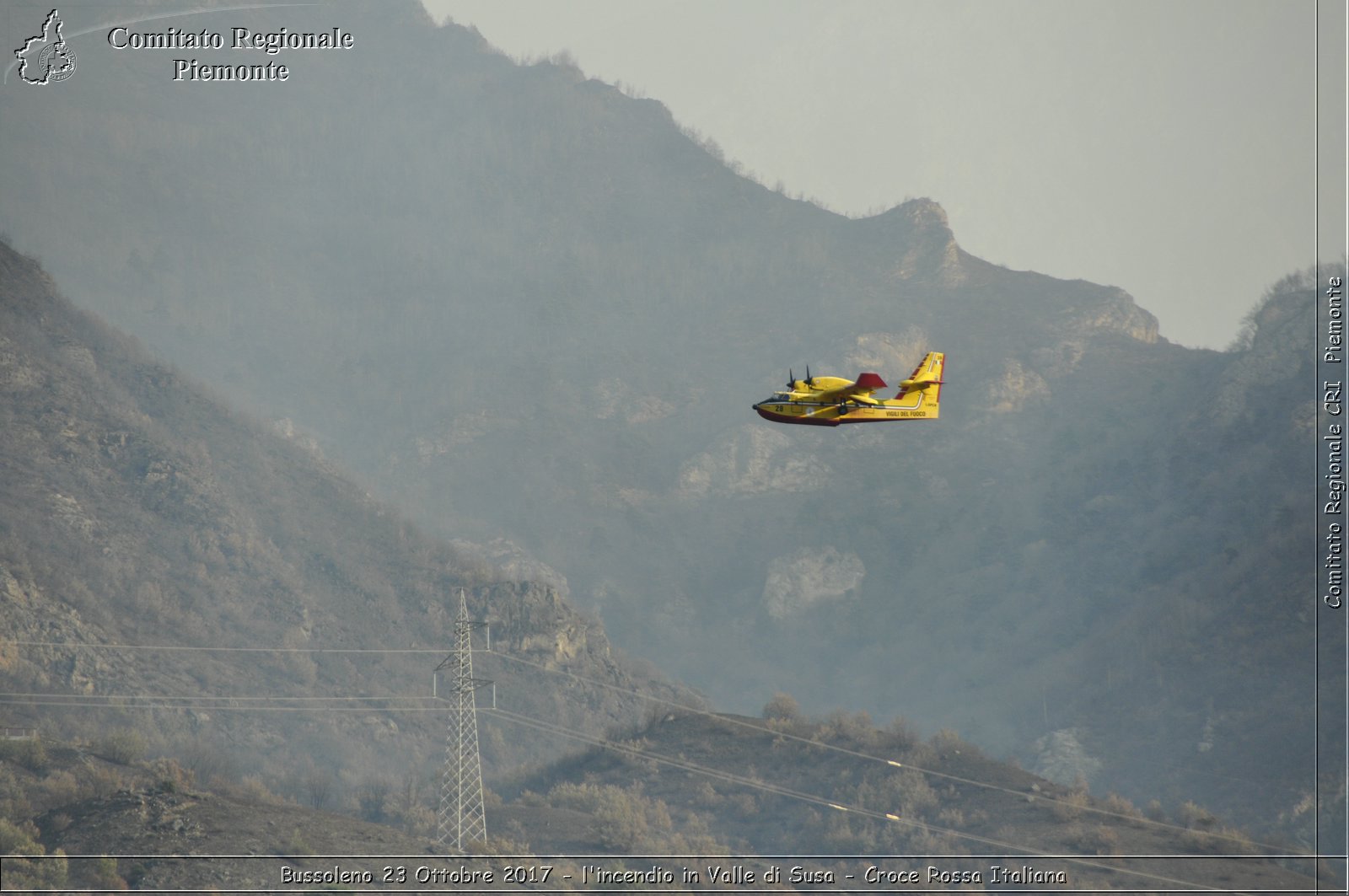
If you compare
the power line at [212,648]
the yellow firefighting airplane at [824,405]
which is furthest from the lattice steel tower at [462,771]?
the yellow firefighting airplane at [824,405]

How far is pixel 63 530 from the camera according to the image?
131 meters

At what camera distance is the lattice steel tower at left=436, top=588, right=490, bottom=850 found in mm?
79000

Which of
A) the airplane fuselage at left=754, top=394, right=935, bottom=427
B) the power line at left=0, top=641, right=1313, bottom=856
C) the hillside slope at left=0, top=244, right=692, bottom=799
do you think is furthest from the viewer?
the hillside slope at left=0, top=244, right=692, bottom=799

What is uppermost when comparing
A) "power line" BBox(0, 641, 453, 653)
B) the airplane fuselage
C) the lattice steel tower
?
the airplane fuselage

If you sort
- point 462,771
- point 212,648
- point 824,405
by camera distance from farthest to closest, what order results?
point 212,648 < point 462,771 < point 824,405

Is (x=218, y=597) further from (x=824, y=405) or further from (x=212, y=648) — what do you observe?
(x=824, y=405)

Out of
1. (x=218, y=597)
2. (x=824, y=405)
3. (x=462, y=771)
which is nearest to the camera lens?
(x=824, y=405)

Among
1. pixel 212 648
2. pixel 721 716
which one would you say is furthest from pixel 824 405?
pixel 212 648

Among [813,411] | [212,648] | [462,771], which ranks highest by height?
[813,411]

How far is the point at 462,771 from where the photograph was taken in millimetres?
102188

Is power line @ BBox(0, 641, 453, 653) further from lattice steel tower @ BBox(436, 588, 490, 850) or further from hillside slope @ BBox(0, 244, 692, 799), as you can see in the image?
lattice steel tower @ BBox(436, 588, 490, 850)

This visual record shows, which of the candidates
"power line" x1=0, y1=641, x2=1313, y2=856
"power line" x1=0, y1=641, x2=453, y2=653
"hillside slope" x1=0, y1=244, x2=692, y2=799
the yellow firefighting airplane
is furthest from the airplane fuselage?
"power line" x1=0, y1=641, x2=453, y2=653

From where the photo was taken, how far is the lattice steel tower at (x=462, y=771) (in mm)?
79000

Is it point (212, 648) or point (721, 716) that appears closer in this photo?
point (721, 716)
